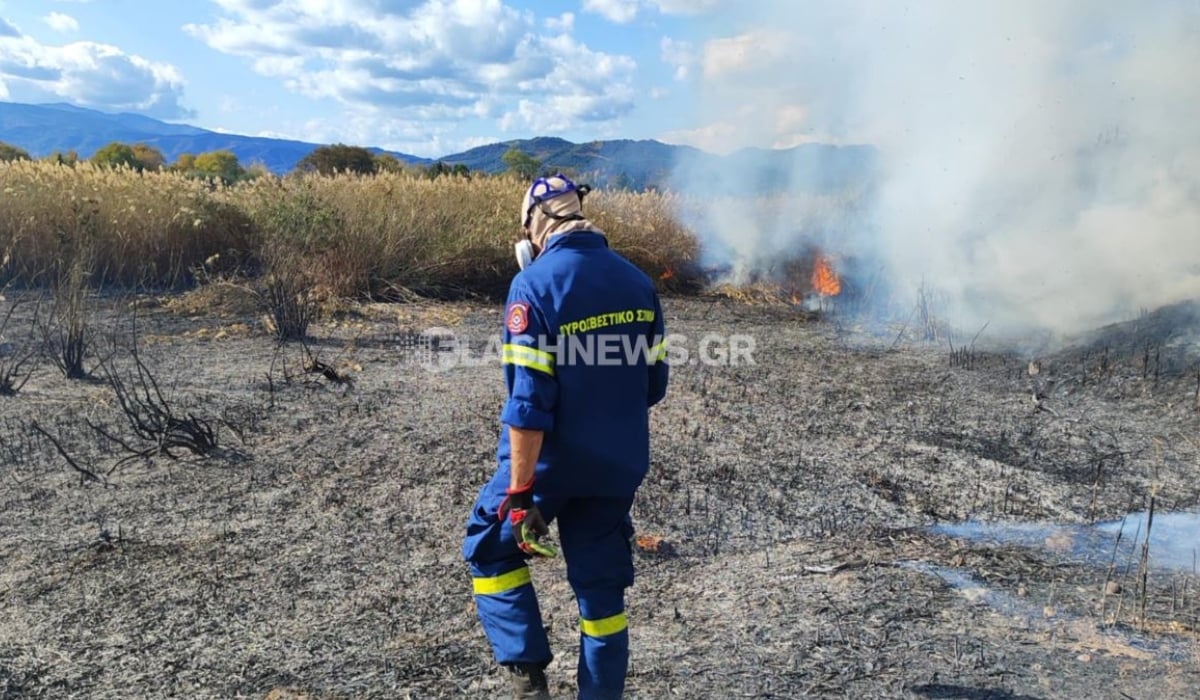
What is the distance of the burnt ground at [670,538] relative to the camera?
3.03 m

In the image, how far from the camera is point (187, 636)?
10.5ft

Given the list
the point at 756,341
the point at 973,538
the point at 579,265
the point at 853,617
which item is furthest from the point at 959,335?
the point at 579,265

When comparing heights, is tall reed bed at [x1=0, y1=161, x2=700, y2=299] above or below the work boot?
above

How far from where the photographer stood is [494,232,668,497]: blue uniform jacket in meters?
2.41

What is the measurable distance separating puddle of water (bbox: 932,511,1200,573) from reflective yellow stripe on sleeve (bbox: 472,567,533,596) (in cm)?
261

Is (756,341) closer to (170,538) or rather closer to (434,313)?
(434,313)

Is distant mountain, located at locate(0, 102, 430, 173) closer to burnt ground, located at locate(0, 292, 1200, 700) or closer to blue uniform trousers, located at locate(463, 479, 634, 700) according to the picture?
burnt ground, located at locate(0, 292, 1200, 700)

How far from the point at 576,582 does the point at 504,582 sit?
23 cm

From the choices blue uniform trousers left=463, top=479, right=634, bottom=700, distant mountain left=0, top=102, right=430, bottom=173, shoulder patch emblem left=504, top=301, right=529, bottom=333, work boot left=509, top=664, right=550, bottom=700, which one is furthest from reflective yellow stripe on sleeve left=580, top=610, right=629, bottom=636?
distant mountain left=0, top=102, right=430, bottom=173

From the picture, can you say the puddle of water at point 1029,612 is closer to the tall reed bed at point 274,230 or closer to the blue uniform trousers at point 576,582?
the blue uniform trousers at point 576,582

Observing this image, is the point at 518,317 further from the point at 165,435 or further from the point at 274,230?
the point at 274,230

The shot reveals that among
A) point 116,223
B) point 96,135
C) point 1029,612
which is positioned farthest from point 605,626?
point 96,135

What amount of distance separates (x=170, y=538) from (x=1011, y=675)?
141 inches

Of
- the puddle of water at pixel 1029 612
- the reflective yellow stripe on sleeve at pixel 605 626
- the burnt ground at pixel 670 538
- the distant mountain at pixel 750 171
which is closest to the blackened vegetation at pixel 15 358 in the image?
the burnt ground at pixel 670 538
